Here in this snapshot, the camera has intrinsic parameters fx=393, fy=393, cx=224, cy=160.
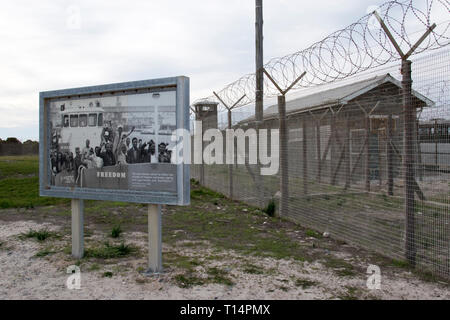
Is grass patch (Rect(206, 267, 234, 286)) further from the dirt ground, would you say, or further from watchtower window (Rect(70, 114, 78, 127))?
watchtower window (Rect(70, 114, 78, 127))

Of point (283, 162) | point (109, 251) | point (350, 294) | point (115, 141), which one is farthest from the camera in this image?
point (283, 162)

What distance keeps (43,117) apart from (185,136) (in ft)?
8.15

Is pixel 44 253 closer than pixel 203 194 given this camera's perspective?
Yes

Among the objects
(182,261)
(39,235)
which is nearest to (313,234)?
(182,261)

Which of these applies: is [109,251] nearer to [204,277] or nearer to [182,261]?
[182,261]

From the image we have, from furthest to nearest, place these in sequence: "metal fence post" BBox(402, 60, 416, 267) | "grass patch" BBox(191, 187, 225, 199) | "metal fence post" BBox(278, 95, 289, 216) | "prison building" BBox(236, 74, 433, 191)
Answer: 1. "grass patch" BBox(191, 187, 225, 199)
2. "metal fence post" BBox(278, 95, 289, 216)
3. "prison building" BBox(236, 74, 433, 191)
4. "metal fence post" BBox(402, 60, 416, 267)

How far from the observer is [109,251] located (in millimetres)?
5680

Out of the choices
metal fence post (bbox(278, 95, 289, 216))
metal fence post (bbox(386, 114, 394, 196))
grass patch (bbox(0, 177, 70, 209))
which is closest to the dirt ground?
metal fence post (bbox(386, 114, 394, 196))

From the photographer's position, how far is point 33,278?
479 centimetres

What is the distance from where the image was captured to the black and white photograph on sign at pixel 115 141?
15.3ft

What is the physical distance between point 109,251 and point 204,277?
1765mm

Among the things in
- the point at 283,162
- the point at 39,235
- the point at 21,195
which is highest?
the point at 283,162

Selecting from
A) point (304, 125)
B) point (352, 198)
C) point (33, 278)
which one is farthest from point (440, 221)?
point (33, 278)

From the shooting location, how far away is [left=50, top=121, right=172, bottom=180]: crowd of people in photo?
4727 millimetres
